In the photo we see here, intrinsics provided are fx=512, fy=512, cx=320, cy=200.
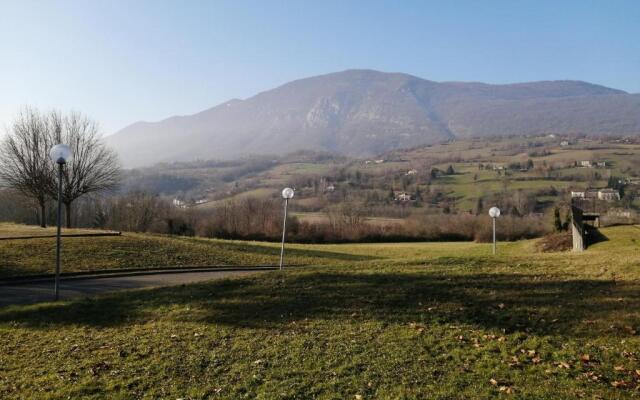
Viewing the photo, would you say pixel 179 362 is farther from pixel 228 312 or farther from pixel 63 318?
pixel 63 318

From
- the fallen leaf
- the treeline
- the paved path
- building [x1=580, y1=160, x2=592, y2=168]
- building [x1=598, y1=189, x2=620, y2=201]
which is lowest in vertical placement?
the treeline

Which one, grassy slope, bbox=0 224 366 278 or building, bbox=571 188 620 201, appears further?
building, bbox=571 188 620 201

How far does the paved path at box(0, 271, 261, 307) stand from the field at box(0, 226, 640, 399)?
2.83m

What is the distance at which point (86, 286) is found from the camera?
751 inches

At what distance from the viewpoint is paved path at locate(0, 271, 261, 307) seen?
1641 cm

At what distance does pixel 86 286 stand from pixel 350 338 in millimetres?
13359

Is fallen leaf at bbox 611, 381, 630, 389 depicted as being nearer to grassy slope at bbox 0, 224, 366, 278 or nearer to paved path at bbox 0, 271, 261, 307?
paved path at bbox 0, 271, 261, 307

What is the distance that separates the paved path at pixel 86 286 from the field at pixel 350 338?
2830mm

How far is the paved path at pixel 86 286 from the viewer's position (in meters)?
16.4

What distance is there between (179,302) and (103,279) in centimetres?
961

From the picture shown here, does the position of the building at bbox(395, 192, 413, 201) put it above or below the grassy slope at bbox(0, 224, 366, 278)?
above

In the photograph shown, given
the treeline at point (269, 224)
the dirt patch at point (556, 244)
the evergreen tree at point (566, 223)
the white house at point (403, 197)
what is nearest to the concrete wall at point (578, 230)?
the dirt patch at point (556, 244)

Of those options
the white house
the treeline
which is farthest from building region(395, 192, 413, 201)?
the treeline

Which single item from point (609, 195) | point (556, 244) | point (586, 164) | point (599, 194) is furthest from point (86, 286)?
point (586, 164)
